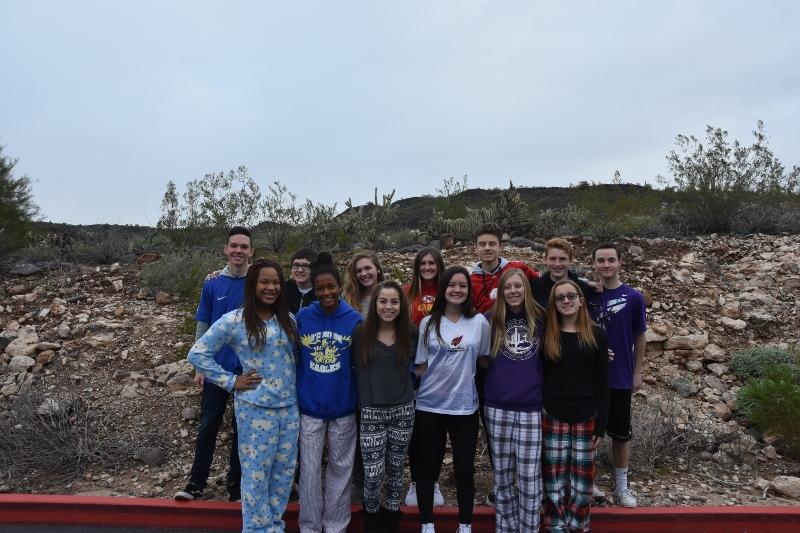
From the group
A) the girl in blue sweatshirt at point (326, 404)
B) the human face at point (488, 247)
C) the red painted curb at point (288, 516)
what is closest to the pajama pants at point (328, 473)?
the girl in blue sweatshirt at point (326, 404)

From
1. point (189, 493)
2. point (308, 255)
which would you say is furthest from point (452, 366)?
point (189, 493)

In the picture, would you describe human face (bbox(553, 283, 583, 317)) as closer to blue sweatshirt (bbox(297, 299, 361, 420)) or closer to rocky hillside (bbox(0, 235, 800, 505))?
blue sweatshirt (bbox(297, 299, 361, 420))

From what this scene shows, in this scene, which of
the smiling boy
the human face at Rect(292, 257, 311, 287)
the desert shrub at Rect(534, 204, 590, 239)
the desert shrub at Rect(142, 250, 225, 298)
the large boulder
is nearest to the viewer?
the smiling boy

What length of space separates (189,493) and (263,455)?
98 centimetres

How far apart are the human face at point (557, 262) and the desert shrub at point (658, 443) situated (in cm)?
170

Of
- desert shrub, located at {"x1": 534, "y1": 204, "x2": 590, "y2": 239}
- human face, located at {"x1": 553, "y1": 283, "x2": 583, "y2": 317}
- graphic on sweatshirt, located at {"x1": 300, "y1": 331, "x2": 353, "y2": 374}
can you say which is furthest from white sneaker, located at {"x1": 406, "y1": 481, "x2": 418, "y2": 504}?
desert shrub, located at {"x1": 534, "y1": 204, "x2": 590, "y2": 239}

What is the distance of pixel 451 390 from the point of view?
3.28 m

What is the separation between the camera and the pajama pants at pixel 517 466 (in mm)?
3201

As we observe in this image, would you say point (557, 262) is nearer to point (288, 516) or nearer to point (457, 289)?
point (457, 289)

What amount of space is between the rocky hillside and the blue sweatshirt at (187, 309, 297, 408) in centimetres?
127

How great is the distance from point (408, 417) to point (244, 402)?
985mm

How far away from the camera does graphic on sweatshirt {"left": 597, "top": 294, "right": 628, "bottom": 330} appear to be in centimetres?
360

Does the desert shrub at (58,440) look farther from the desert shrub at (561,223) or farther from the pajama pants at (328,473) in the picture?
the desert shrub at (561,223)

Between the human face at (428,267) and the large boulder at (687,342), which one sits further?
the large boulder at (687,342)
